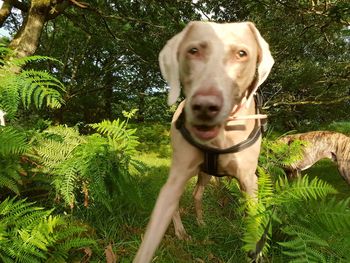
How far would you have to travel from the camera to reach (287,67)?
1311 centimetres

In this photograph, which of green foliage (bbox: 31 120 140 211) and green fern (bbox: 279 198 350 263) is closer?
green fern (bbox: 279 198 350 263)

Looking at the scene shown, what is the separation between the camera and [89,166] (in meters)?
3.38

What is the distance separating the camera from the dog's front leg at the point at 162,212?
Result: 7.42ft

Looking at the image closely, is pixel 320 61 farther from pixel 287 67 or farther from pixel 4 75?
pixel 4 75

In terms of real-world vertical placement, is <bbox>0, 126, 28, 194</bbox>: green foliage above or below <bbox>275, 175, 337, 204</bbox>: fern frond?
below

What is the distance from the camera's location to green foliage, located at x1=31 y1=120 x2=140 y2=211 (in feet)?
10.8

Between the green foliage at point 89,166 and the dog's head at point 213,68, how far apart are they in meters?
1.25

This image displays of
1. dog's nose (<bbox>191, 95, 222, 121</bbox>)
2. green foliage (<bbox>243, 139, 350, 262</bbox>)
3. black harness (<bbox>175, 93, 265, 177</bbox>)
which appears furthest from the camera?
black harness (<bbox>175, 93, 265, 177</bbox>)

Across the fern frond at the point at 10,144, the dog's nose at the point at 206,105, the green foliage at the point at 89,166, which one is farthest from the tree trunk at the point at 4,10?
the dog's nose at the point at 206,105

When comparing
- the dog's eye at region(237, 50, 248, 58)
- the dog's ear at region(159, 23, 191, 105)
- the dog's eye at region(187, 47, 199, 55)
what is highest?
the dog's eye at region(237, 50, 248, 58)

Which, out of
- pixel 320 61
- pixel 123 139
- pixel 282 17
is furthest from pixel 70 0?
pixel 320 61

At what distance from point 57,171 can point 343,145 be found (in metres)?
3.88

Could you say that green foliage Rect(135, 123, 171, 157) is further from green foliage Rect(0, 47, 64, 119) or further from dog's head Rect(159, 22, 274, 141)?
dog's head Rect(159, 22, 274, 141)

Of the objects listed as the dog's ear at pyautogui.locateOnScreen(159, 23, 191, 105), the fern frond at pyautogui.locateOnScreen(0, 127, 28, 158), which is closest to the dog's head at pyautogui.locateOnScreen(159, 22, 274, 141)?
the dog's ear at pyautogui.locateOnScreen(159, 23, 191, 105)
